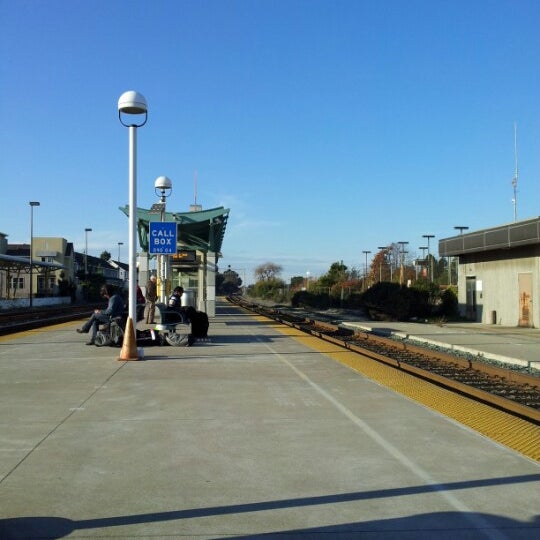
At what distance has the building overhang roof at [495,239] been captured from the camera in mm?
24656

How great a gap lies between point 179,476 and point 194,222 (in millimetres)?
23823

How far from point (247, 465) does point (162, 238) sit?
481 inches

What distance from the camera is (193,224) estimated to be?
2950cm

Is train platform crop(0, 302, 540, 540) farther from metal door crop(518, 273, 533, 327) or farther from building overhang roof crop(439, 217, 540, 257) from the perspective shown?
metal door crop(518, 273, 533, 327)

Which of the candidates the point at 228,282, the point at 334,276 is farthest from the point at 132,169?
the point at 228,282

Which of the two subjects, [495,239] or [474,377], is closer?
[474,377]

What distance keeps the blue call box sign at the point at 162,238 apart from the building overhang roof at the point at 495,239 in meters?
14.1

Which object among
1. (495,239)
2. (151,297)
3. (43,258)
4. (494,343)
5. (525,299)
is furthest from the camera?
(43,258)

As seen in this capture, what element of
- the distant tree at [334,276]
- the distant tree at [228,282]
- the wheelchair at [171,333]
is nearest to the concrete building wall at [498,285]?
the wheelchair at [171,333]

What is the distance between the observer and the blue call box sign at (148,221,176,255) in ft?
56.9

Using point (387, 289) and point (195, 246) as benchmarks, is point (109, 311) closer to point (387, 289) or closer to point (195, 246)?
point (195, 246)

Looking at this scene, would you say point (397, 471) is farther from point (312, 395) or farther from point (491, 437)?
point (312, 395)

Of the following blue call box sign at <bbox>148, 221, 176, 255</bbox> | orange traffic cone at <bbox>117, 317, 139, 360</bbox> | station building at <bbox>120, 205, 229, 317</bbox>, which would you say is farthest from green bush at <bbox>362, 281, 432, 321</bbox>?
orange traffic cone at <bbox>117, 317, 139, 360</bbox>

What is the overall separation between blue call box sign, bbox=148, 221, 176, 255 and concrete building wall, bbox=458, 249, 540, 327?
15391mm
